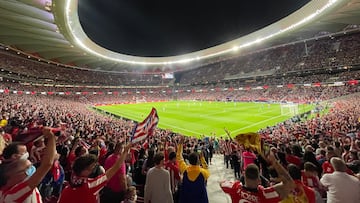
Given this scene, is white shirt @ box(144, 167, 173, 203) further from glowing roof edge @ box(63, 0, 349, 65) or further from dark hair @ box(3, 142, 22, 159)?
Answer: glowing roof edge @ box(63, 0, 349, 65)

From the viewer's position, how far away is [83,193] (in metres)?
2.73

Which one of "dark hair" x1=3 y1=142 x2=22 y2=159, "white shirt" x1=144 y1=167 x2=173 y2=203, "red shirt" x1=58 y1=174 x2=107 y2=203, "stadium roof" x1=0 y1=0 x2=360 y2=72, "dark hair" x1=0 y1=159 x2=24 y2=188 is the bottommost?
"white shirt" x1=144 y1=167 x2=173 y2=203

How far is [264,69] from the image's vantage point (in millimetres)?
66625

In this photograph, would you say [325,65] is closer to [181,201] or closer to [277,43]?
[277,43]

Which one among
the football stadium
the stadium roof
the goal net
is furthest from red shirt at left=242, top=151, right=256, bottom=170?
the goal net

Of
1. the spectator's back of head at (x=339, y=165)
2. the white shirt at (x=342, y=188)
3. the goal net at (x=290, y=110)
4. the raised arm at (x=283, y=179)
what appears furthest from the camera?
the goal net at (x=290, y=110)

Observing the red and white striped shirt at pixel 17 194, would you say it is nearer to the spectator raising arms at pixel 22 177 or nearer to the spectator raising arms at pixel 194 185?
the spectator raising arms at pixel 22 177

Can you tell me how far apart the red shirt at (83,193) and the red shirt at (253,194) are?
1751 millimetres

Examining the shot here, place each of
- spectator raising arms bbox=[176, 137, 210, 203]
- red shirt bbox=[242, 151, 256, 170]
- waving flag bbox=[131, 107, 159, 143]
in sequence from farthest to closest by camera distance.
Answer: red shirt bbox=[242, 151, 256, 170], waving flag bbox=[131, 107, 159, 143], spectator raising arms bbox=[176, 137, 210, 203]

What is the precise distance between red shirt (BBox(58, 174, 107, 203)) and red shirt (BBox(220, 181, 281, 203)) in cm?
175

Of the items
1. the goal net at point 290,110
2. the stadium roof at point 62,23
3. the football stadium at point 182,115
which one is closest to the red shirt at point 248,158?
the football stadium at point 182,115

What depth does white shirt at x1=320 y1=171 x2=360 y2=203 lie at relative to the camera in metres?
3.50

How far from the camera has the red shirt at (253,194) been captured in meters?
2.76

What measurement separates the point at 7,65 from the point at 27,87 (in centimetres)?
823
